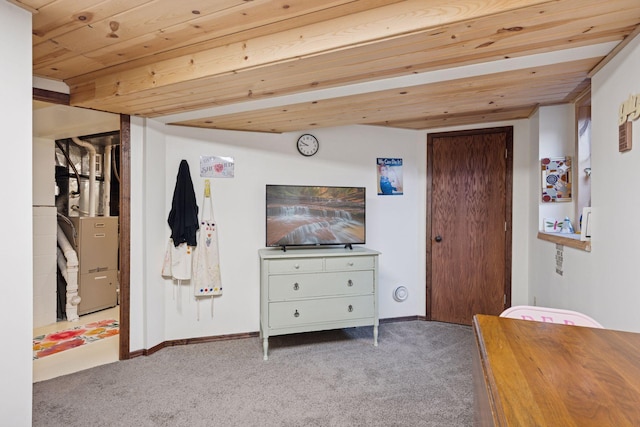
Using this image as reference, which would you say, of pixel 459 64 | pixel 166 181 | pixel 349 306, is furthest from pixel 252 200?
pixel 459 64

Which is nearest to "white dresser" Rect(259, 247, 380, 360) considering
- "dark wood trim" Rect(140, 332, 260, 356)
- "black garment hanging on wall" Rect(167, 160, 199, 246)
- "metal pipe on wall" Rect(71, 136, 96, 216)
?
"dark wood trim" Rect(140, 332, 260, 356)

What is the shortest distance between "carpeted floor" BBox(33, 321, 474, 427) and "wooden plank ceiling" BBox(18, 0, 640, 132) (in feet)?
6.52

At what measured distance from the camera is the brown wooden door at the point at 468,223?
11.3 feet

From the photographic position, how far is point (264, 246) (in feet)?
11.0

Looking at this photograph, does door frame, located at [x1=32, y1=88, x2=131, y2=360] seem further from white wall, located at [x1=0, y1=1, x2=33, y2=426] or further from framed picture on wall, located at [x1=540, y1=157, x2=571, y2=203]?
framed picture on wall, located at [x1=540, y1=157, x2=571, y2=203]

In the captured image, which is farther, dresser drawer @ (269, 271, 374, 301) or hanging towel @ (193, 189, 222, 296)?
hanging towel @ (193, 189, 222, 296)

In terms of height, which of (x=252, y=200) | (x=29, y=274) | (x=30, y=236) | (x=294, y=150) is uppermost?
(x=294, y=150)

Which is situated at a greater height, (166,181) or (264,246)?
(166,181)

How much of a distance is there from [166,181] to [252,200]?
78cm

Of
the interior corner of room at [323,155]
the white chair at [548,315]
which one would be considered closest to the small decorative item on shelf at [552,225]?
the interior corner of room at [323,155]

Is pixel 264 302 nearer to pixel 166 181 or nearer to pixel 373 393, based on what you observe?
pixel 373 393

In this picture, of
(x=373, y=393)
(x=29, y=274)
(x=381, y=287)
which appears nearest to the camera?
(x=29, y=274)

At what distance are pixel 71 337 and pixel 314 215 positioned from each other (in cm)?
268

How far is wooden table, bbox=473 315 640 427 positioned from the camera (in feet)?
2.17
